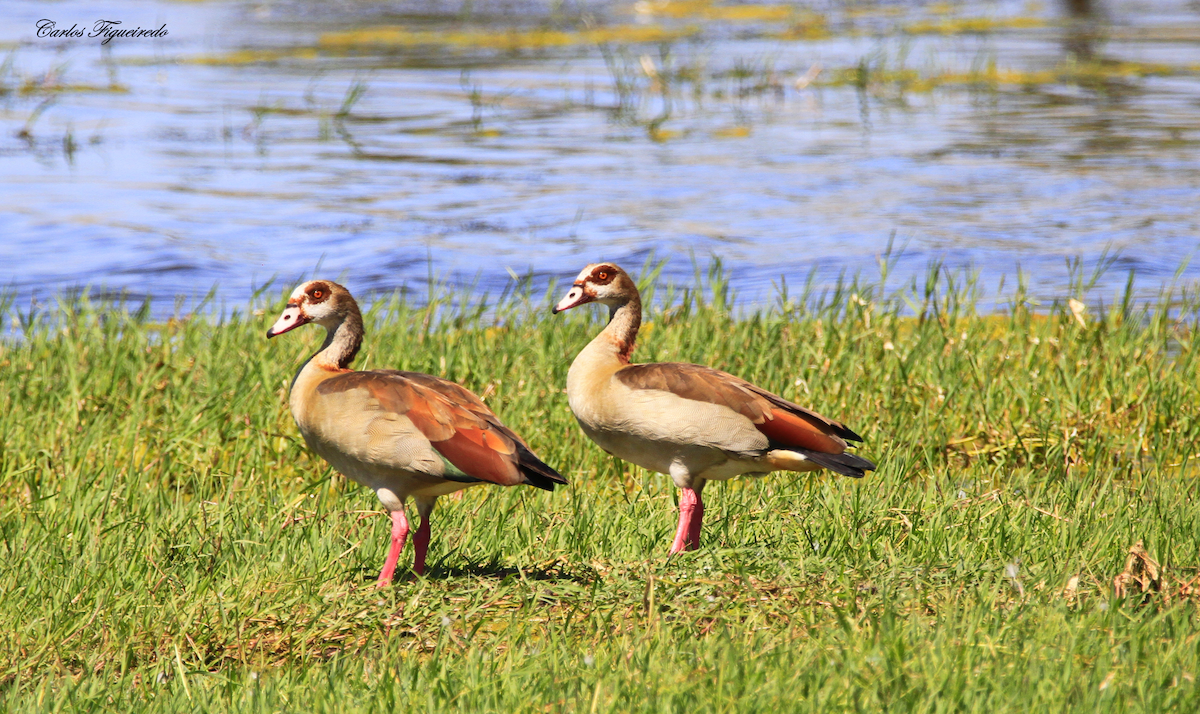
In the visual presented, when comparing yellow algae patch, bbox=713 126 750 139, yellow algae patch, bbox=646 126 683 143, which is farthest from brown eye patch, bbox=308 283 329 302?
yellow algae patch, bbox=713 126 750 139

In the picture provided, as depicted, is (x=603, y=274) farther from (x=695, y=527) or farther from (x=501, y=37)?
(x=501, y=37)

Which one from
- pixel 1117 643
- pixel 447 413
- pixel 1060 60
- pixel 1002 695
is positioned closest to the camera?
pixel 1002 695

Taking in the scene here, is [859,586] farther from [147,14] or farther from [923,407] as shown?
[147,14]

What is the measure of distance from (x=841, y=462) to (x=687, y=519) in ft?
1.97

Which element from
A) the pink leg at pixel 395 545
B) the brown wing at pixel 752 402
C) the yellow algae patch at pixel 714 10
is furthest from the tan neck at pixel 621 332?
the yellow algae patch at pixel 714 10

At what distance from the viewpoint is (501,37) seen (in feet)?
86.9

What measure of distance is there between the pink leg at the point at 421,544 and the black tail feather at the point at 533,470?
1.72 feet

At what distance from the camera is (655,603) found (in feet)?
14.3

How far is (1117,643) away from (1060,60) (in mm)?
21453

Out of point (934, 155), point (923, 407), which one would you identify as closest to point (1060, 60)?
point (934, 155)

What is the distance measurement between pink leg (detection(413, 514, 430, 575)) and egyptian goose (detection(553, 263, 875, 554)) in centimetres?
78

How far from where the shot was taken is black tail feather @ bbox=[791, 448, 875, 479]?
498cm

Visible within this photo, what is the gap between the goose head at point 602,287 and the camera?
5.69m

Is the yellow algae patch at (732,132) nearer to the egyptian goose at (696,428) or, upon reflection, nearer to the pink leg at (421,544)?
the egyptian goose at (696,428)
